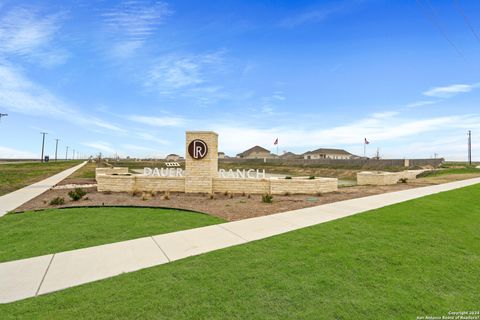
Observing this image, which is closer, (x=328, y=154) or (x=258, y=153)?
(x=328, y=154)

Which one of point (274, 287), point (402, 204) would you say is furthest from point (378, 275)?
point (402, 204)

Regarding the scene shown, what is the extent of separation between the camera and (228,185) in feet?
48.3

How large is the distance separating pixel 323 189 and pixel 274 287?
1151cm

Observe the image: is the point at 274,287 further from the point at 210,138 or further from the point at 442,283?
the point at 210,138

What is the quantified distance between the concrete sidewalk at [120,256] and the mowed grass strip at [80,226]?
518mm

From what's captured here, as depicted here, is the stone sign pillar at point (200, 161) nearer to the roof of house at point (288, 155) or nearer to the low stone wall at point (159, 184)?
the low stone wall at point (159, 184)

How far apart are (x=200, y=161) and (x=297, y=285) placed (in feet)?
36.5

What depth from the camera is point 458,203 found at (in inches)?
424

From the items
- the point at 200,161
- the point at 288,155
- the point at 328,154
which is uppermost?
the point at 288,155

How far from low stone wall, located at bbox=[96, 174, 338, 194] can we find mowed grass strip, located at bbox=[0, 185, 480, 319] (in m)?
8.11

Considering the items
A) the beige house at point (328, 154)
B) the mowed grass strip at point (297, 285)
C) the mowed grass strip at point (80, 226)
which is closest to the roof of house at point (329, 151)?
the beige house at point (328, 154)

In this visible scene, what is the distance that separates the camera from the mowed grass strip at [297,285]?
11.1 ft

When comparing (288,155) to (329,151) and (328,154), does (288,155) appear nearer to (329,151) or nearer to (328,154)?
(329,151)

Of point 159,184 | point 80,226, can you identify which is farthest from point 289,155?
point 80,226
